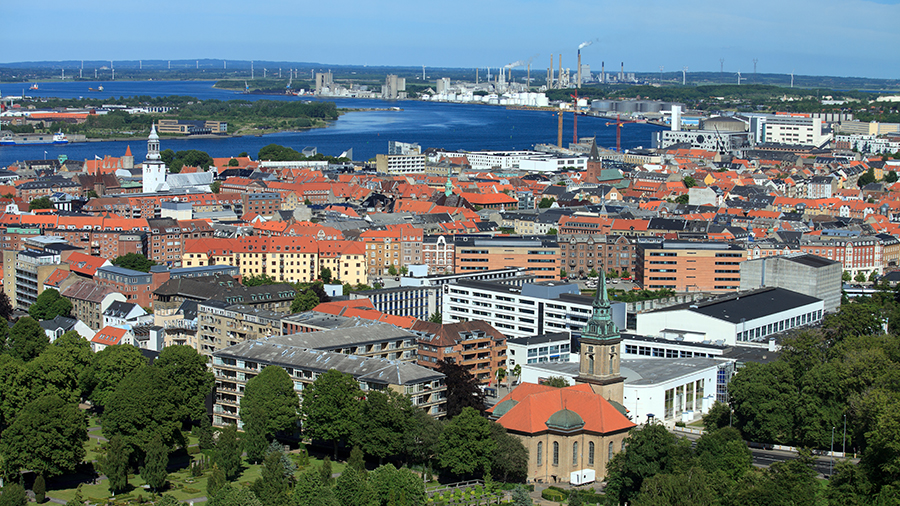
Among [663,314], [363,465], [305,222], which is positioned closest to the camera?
[363,465]

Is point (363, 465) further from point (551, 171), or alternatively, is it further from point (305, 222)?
point (551, 171)

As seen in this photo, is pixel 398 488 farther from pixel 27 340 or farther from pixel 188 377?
pixel 27 340

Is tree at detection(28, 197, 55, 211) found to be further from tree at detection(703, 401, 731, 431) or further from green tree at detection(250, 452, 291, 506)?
tree at detection(703, 401, 731, 431)

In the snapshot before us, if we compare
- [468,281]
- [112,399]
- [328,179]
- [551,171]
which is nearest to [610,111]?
[551,171]

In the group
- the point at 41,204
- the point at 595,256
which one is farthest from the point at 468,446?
the point at 41,204

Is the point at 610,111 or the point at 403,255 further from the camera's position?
Answer: the point at 610,111

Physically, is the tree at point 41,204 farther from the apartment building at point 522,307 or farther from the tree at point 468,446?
the tree at point 468,446

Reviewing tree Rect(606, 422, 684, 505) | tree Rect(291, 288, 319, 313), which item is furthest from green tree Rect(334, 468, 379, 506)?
tree Rect(291, 288, 319, 313)
